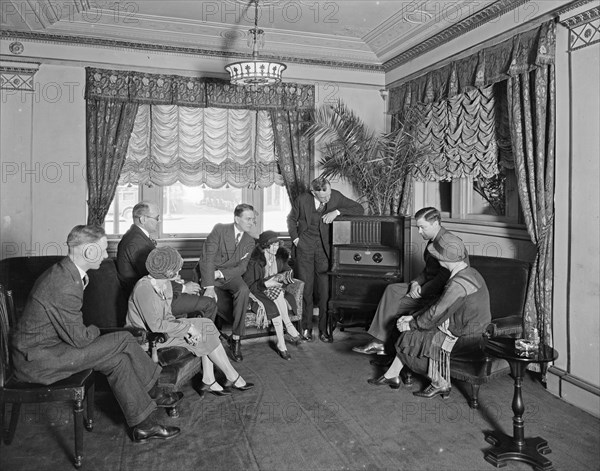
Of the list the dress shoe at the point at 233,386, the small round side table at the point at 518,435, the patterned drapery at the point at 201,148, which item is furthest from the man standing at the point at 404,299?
the patterned drapery at the point at 201,148

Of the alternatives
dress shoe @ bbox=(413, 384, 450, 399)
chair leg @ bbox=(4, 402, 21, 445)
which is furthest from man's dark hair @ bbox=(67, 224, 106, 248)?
dress shoe @ bbox=(413, 384, 450, 399)

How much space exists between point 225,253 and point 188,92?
239 centimetres

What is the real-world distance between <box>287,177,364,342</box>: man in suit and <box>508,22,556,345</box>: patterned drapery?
81.5 inches

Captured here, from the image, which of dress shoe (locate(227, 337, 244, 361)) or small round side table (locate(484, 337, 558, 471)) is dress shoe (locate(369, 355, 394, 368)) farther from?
small round side table (locate(484, 337, 558, 471))

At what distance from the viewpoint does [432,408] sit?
414 cm

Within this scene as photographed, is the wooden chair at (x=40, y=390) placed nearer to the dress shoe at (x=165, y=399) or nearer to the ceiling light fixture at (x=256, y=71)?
the dress shoe at (x=165, y=399)

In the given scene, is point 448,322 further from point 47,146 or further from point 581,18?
point 47,146

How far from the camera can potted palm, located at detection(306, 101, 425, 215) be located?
259 inches

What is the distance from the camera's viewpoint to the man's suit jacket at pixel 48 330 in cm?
316

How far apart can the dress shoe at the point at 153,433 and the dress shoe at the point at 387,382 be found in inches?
72.4

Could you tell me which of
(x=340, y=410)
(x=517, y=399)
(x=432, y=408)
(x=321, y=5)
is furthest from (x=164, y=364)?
(x=321, y=5)

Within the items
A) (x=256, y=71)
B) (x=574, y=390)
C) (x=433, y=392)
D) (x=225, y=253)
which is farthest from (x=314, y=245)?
(x=574, y=390)

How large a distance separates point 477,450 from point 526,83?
3185 mm

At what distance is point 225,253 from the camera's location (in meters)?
5.48
